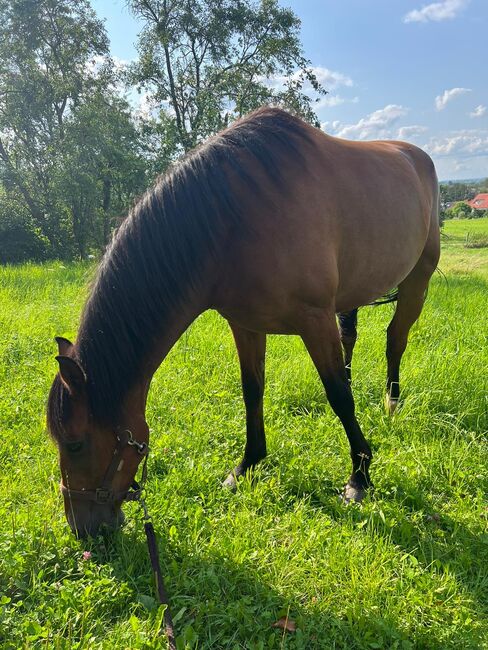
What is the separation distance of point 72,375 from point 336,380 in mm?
1392

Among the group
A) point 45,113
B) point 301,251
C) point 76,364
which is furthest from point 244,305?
point 45,113

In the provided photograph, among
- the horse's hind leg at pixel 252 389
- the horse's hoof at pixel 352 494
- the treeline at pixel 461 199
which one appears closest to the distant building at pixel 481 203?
the treeline at pixel 461 199

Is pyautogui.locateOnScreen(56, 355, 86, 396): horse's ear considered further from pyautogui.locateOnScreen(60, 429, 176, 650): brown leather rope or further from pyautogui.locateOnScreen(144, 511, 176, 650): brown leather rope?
pyautogui.locateOnScreen(144, 511, 176, 650): brown leather rope

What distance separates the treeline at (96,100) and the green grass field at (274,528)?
1450 cm

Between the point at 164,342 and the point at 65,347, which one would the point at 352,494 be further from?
the point at 65,347

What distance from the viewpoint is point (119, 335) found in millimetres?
1875

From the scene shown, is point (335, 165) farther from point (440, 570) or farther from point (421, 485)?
point (440, 570)

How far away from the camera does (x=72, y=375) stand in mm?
1740

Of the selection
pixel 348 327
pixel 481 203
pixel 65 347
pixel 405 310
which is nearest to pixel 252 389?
pixel 65 347

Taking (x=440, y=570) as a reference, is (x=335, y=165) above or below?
above

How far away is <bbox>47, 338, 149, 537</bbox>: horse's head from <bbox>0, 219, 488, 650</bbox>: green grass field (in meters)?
0.19

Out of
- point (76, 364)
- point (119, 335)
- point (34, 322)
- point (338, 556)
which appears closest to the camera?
point (76, 364)

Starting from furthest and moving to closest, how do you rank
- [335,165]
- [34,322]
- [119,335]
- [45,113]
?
[45,113] < [34,322] < [335,165] < [119,335]

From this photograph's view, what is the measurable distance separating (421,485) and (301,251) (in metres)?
1.59
